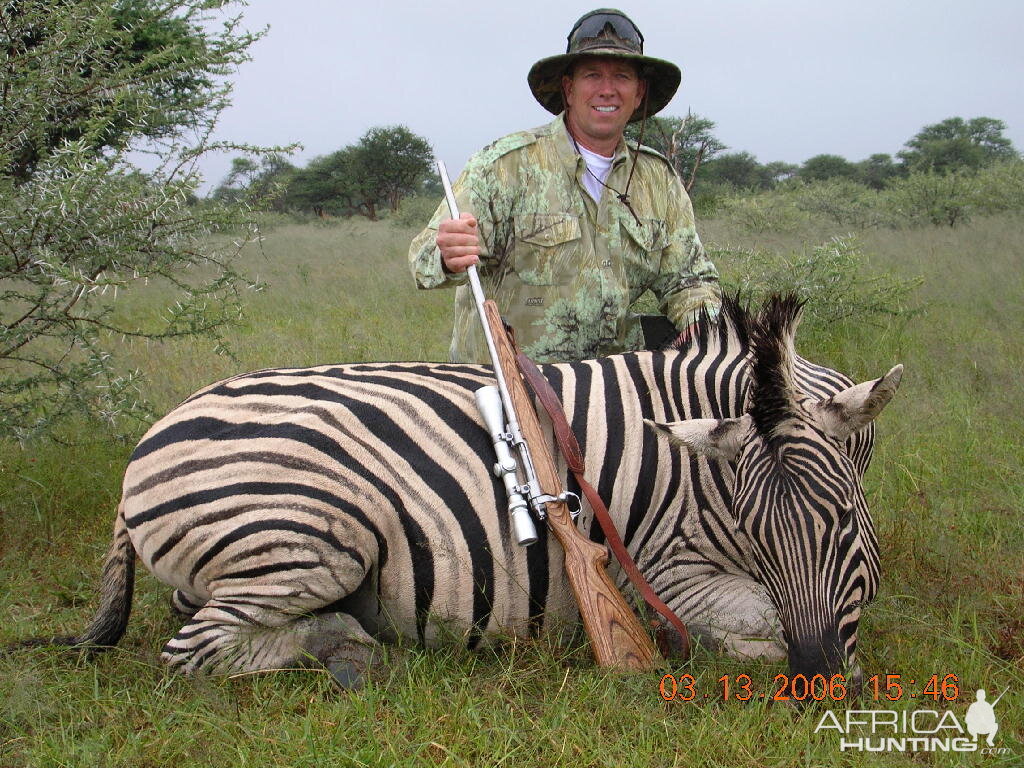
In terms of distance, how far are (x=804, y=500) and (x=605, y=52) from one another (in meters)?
2.45

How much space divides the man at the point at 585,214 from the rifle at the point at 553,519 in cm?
135

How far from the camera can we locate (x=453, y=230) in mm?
3234

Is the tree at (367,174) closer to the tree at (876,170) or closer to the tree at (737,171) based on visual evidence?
the tree at (737,171)

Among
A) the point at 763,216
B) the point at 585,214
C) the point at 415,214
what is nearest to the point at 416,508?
the point at 585,214

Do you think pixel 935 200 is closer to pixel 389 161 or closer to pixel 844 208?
pixel 844 208

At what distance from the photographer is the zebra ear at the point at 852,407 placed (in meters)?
2.21

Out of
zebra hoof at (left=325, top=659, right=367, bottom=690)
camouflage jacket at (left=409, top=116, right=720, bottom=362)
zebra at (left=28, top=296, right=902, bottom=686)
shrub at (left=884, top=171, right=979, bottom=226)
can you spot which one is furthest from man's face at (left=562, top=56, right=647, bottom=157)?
shrub at (left=884, top=171, right=979, bottom=226)

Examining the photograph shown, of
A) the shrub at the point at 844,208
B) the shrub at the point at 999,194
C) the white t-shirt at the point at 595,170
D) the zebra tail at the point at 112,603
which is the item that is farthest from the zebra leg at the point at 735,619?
the shrub at the point at 844,208

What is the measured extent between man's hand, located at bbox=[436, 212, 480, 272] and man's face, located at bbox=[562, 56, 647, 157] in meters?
1.08

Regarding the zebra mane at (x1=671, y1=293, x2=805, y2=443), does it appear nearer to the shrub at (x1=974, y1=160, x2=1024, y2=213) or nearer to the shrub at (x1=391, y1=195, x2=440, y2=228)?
the shrub at (x1=974, y1=160, x2=1024, y2=213)

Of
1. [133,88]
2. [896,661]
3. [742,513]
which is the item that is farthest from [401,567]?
[133,88]

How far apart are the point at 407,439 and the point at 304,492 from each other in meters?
0.38

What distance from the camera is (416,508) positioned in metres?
2.65

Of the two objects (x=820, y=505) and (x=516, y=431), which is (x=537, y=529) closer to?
(x=516, y=431)
